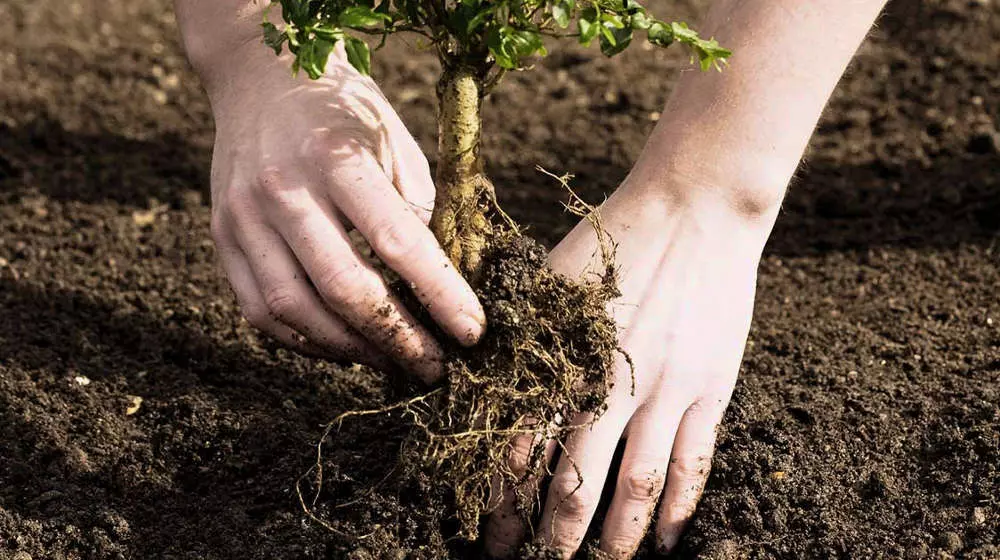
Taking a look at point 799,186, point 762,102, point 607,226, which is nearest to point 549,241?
point 799,186

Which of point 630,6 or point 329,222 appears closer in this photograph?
point 630,6

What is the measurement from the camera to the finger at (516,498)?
73.5 inches

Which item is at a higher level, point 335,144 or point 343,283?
point 335,144

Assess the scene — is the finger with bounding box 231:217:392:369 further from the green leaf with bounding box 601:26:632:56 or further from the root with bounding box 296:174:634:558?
the green leaf with bounding box 601:26:632:56

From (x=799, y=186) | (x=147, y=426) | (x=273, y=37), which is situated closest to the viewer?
(x=273, y=37)

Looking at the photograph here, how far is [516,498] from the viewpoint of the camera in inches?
74.6

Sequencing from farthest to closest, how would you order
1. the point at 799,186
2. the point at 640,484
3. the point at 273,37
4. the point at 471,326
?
1. the point at 799,186
2. the point at 640,484
3. the point at 471,326
4. the point at 273,37

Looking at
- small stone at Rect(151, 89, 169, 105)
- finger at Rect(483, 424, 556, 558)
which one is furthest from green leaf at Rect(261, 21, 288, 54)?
small stone at Rect(151, 89, 169, 105)

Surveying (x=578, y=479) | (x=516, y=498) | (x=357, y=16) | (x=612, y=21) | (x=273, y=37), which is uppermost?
(x=612, y=21)

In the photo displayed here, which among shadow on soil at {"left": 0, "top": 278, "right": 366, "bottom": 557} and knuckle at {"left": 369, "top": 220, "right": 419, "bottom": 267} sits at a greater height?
knuckle at {"left": 369, "top": 220, "right": 419, "bottom": 267}

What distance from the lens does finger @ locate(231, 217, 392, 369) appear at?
71.3 inches

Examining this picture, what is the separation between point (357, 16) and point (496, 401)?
2.16ft

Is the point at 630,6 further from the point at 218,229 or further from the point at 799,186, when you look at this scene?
the point at 799,186

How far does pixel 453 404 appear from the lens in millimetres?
1793
